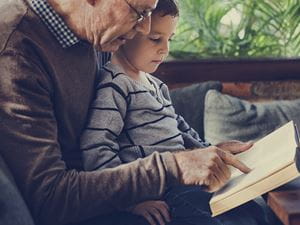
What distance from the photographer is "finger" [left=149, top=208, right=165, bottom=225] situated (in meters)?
1.49

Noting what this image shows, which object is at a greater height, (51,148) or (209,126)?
(51,148)

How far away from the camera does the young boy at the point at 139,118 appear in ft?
4.93

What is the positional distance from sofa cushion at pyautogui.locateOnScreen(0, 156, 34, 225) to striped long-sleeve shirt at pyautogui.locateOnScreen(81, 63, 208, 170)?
24cm

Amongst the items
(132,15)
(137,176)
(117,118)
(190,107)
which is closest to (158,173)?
(137,176)

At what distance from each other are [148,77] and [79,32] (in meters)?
0.37

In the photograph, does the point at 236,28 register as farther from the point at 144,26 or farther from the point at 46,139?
the point at 46,139

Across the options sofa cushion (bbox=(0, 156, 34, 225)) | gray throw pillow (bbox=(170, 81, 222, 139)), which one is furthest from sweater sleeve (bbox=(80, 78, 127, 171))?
gray throw pillow (bbox=(170, 81, 222, 139))

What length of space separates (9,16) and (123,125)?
0.40 metres

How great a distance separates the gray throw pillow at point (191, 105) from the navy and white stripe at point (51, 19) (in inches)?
39.2

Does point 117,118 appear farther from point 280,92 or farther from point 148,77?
point 280,92

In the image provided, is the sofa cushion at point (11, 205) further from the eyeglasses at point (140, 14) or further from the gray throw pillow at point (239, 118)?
the gray throw pillow at point (239, 118)

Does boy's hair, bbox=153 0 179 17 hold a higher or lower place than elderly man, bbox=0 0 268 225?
higher

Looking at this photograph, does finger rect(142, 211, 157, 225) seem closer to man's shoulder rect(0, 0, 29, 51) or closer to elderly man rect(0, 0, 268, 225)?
elderly man rect(0, 0, 268, 225)

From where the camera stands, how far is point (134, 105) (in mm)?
1607
